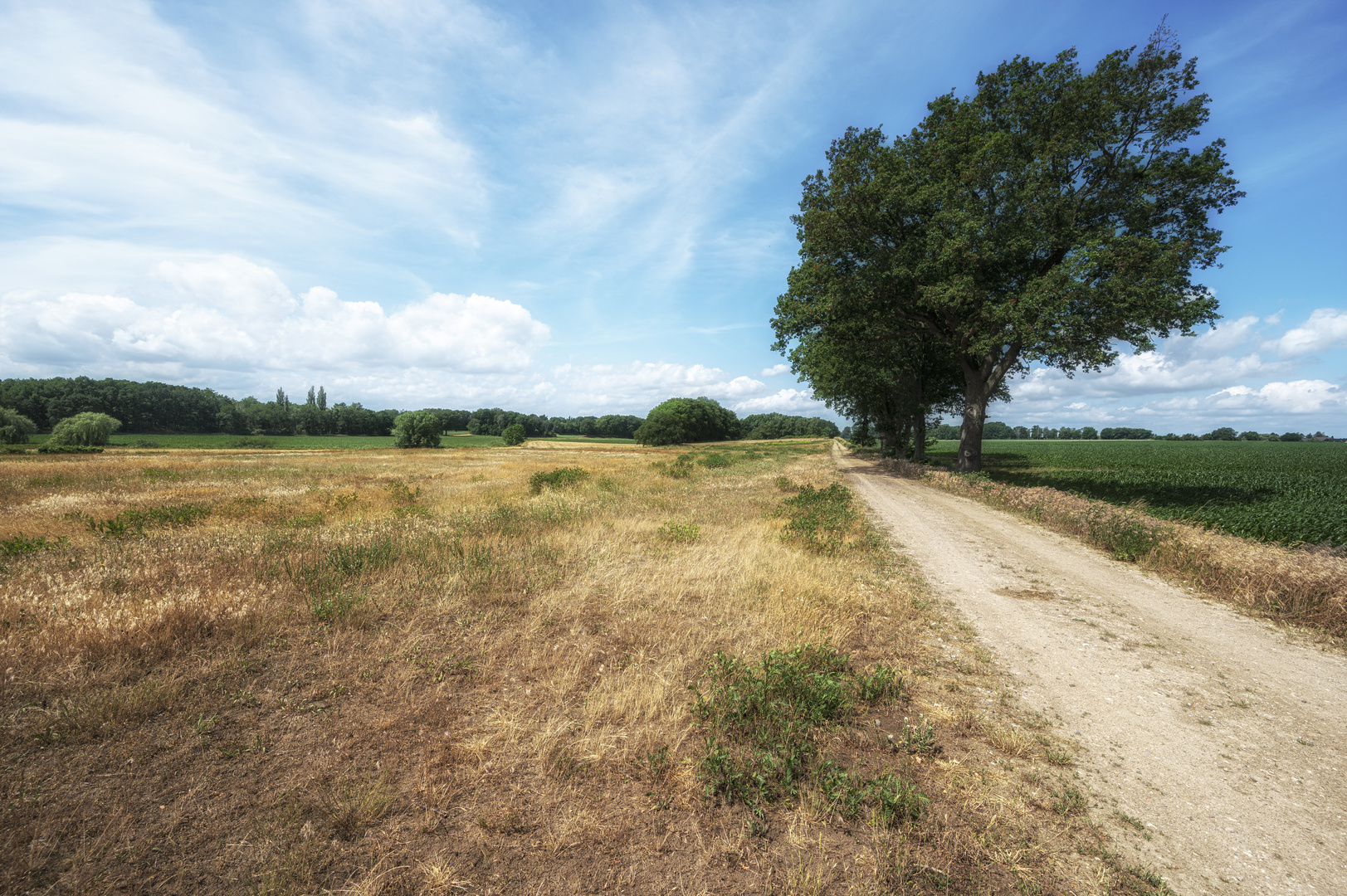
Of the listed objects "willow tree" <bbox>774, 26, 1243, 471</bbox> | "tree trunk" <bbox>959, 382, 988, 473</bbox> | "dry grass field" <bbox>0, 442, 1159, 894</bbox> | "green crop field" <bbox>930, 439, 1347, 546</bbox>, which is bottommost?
"dry grass field" <bbox>0, 442, 1159, 894</bbox>

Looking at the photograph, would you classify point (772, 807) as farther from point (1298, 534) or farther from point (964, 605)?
point (1298, 534)

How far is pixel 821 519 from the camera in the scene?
46.9ft

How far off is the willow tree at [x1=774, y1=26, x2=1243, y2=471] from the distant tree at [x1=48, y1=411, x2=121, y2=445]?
89.1m

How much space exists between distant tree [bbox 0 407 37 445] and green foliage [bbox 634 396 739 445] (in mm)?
94070

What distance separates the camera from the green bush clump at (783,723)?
374 cm

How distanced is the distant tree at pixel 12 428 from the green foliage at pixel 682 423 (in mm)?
94070

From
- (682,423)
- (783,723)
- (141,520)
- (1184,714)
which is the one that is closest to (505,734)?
(783,723)

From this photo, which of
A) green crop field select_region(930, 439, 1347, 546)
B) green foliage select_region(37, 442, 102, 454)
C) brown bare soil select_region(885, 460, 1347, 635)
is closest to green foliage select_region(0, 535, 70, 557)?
brown bare soil select_region(885, 460, 1347, 635)

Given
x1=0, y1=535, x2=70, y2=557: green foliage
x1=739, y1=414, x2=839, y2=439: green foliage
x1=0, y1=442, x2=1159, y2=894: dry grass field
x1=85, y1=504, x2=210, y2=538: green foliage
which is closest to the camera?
x1=0, y1=442, x2=1159, y2=894: dry grass field

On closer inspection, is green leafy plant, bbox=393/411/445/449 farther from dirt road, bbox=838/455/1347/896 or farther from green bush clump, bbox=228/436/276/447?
dirt road, bbox=838/455/1347/896

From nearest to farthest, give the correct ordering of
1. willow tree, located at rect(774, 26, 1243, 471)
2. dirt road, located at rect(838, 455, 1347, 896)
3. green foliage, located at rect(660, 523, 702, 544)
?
dirt road, located at rect(838, 455, 1347, 896) < green foliage, located at rect(660, 523, 702, 544) < willow tree, located at rect(774, 26, 1243, 471)

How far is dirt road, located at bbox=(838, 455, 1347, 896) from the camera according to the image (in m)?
3.30

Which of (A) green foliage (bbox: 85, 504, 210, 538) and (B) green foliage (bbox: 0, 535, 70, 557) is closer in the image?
(B) green foliage (bbox: 0, 535, 70, 557)

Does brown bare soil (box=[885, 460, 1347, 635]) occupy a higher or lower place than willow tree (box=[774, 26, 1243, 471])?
lower
